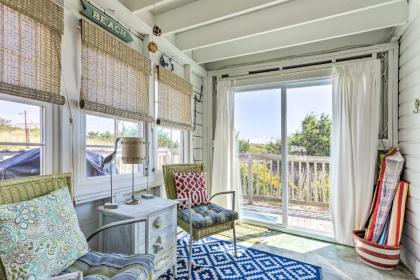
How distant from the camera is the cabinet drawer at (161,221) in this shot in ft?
5.58

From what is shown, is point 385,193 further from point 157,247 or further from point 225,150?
point 157,247

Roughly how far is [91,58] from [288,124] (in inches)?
99.6

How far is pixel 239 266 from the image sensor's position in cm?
221

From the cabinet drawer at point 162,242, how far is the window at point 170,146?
940mm

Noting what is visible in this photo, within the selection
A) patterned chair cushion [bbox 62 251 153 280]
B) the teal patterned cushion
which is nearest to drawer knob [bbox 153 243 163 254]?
patterned chair cushion [bbox 62 251 153 280]

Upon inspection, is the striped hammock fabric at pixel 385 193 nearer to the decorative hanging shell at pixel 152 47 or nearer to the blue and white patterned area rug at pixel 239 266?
the blue and white patterned area rug at pixel 239 266

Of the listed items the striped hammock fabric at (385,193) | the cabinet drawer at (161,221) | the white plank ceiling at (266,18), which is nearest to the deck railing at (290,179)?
the striped hammock fabric at (385,193)

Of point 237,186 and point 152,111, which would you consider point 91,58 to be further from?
point 237,186

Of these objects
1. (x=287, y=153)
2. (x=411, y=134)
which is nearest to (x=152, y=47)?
(x=287, y=153)

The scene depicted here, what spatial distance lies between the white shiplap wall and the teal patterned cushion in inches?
111

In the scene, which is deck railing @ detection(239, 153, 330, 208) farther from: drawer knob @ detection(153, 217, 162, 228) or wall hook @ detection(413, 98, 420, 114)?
drawer knob @ detection(153, 217, 162, 228)

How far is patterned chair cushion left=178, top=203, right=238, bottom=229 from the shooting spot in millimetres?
2086

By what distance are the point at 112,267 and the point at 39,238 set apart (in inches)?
15.9

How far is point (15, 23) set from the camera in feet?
4.35
